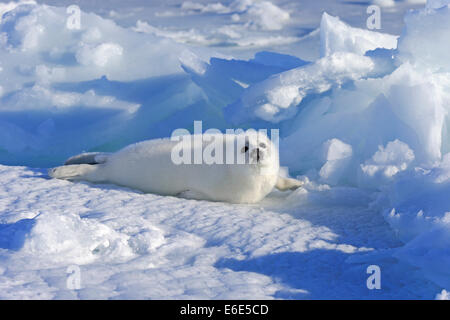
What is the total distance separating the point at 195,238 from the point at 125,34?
16.8ft

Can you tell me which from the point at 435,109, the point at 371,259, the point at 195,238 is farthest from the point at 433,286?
the point at 435,109

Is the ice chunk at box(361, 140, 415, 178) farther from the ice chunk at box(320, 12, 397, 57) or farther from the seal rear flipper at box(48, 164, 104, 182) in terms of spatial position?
the seal rear flipper at box(48, 164, 104, 182)

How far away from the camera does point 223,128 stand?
6.31 meters

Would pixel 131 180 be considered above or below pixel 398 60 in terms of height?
below

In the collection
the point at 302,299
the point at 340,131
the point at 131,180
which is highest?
the point at 340,131

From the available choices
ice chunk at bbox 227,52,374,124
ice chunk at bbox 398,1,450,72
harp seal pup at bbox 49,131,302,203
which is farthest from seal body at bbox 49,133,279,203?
ice chunk at bbox 398,1,450,72

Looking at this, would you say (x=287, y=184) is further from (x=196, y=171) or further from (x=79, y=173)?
(x=79, y=173)

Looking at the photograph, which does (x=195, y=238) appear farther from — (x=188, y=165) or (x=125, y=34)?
(x=125, y=34)

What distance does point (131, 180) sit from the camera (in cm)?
445

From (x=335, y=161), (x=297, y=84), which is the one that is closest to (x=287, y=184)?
(x=335, y=161)

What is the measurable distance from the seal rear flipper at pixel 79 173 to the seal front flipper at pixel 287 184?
1491 millimetres

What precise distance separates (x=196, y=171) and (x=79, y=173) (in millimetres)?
1046

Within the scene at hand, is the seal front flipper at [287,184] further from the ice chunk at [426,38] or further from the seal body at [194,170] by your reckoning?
the ice chunk at [426,38]
